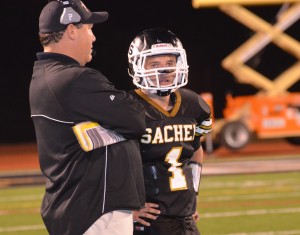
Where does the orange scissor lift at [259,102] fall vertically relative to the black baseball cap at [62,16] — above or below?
below

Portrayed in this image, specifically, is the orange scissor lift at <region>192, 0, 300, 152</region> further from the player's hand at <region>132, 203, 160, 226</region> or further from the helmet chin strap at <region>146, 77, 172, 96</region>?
the player's hand at <region>132, 203, 160, 226</region>

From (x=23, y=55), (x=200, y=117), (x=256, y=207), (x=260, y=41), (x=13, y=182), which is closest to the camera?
(x=200, y=117)

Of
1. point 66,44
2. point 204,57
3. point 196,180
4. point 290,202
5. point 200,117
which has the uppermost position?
point 66,44

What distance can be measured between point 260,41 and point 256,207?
8.65 metres

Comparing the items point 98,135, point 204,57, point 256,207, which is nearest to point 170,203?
point 98,135

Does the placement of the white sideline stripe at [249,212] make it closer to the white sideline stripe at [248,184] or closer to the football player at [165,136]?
the white sideline stripe at [248,184]

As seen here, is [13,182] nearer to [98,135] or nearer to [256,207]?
[256,207]

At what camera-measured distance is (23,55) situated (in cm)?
2495

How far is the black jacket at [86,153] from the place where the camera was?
2.82 meters

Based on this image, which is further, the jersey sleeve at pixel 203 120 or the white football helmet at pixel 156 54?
the jersey sleeve at pixel 203 120

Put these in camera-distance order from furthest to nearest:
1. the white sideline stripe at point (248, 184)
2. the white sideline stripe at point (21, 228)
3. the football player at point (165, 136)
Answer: the white sideline stripe at point (248, 184)
the white sideline stripe at point (21, 228)
the football player at point (165, 136)

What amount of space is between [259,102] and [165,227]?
38.6 ft

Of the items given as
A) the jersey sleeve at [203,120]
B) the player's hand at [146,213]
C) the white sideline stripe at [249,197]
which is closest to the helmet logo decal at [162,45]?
the jersey sleeve at [203,120]

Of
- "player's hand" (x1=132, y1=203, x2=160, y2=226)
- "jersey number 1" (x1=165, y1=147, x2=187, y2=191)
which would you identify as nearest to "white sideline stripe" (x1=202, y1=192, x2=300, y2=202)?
"jersey number 1" (x1=165, y1=147, x2=187, y2=191)
